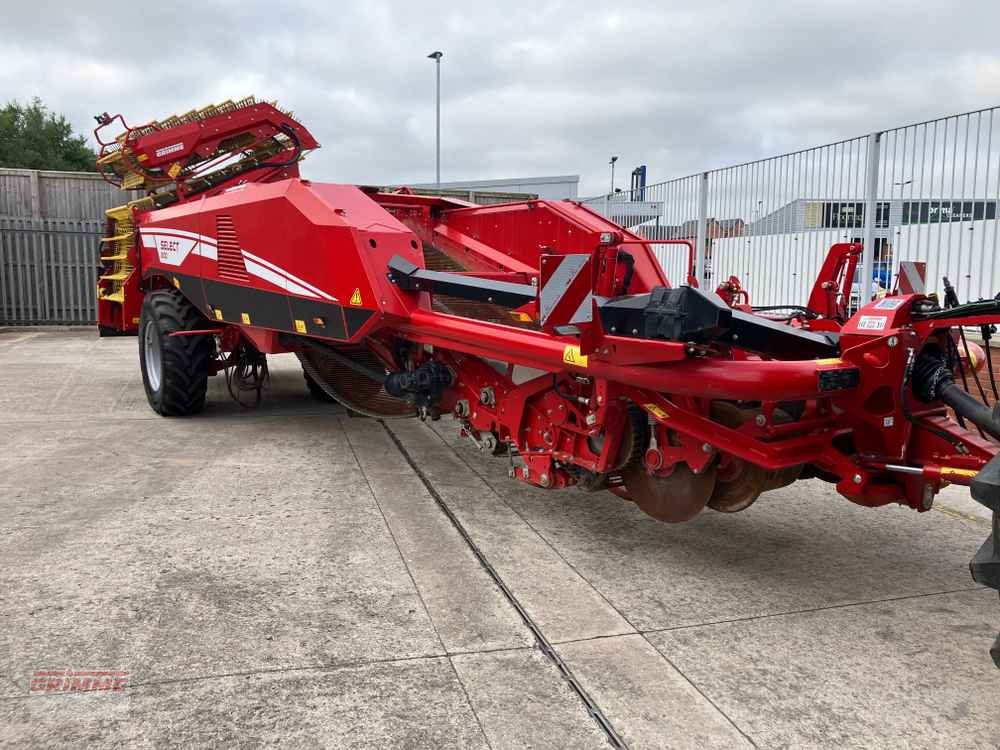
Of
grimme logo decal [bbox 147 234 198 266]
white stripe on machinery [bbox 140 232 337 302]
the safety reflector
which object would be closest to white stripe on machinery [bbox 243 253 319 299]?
white stripe on machinery [bbox 140 232 337 302]

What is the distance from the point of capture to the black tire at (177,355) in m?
6.28

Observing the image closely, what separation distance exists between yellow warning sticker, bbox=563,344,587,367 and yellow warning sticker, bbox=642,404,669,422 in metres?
0.30

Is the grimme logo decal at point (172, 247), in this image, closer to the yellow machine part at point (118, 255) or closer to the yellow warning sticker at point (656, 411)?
the yellow machine part at point (118, 255)

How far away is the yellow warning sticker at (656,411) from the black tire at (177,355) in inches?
174

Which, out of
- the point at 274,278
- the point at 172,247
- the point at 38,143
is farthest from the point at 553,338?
the point at 38,143

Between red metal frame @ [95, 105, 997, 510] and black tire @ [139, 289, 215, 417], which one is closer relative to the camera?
red metal frame @ [95, 105, 997, 510]

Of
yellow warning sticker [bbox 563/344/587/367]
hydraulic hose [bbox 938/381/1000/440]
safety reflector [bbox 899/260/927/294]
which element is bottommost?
hydraulic hose [bbox 938/381/1000/440]

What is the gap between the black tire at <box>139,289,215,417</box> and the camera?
6.28 meters

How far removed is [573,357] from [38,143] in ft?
133

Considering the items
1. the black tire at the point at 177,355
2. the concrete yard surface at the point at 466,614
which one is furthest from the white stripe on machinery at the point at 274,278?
the black tire at the point at 177,355

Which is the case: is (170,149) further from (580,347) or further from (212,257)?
(580,347)

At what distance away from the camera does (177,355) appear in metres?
6.30

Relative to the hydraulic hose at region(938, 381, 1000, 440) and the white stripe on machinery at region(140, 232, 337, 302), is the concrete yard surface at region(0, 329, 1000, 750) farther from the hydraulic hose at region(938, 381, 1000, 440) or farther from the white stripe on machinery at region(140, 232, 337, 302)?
the white stripe on machinery at region(140, 232, 337, 302)

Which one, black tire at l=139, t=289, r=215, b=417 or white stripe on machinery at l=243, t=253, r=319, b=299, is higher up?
white stripe on machinery at l=243, t=253, r=319, b=299
